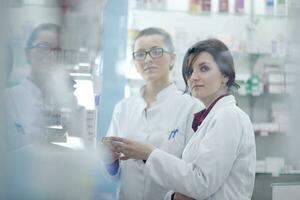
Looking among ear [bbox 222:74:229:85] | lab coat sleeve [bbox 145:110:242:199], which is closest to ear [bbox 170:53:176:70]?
ear [bbox 222:74:229:85]

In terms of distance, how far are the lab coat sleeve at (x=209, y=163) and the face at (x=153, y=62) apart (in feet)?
1.08

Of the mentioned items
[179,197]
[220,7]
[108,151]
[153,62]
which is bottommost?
[179,197]

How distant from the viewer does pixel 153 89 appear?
4.51 ft

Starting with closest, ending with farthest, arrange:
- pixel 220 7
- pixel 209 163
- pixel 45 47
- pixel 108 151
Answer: pixel 209 163 → pixel 45 47 → pixel 108 151 → pixel 220 7

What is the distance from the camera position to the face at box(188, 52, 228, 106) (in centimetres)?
123

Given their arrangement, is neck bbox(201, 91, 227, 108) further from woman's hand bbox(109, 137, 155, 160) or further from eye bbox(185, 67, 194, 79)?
woman's hand bbox(109, 137, 155, 160)

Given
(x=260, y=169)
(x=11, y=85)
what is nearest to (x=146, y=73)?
(x=11, y=85)

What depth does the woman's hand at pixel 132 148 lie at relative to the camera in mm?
1180

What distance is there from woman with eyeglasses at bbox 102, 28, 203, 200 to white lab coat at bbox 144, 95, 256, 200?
Result: 15cm

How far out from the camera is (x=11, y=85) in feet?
3.75

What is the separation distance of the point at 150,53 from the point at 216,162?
510 millimetres

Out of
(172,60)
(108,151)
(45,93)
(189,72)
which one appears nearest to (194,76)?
(189,72)

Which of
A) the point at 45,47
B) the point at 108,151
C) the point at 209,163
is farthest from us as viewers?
the point at 108,151

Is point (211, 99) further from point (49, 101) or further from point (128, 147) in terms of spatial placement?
point (49, 101)
